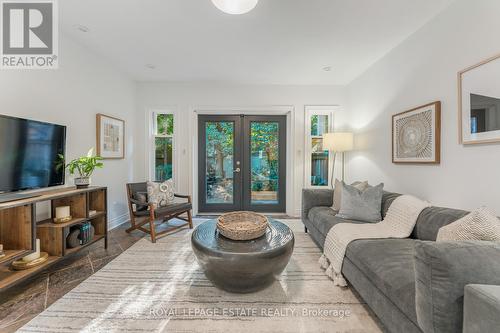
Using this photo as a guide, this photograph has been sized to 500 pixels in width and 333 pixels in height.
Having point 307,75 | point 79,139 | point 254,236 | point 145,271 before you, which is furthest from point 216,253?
point 307,75

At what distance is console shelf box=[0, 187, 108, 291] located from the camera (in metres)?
1.70

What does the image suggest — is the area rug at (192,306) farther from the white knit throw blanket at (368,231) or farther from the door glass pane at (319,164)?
the door glass pane at (319,164)

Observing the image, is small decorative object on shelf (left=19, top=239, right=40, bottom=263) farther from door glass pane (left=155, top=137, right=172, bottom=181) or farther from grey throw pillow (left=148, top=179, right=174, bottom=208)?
door glass pane (left=155, top=137, right=172, bottom=181)

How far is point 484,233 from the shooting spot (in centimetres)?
127

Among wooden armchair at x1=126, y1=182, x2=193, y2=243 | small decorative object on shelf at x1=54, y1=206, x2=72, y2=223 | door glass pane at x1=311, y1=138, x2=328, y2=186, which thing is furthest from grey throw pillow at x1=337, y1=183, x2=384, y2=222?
small decorative object on shelf at x1=54, y1=206, x2=72, y2=223

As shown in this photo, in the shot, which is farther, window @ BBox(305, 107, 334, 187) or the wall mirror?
window @ BBox(305, 107, 334, 187)

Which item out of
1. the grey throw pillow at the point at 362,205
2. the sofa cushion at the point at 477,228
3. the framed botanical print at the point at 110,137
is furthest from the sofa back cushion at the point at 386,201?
the framed botanical print at the point at 110,137

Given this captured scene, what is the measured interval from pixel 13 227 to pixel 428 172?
388cm

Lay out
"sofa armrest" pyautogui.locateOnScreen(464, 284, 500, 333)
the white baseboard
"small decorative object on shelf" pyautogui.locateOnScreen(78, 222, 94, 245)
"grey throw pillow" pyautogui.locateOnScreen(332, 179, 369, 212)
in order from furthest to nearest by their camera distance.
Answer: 1. the white baseboard
2. "grey throw pillow" pyautogui.locateOnScreen(332, 179, 369, 212)
3. "small decorative object on shelf" pyautogui.locateOnScreen(78, 222, 94, 245)
4. "sofa armrest" pyautogui.locateOnScreen(464, 284, 500, 333)

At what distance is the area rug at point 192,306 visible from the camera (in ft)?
4.78

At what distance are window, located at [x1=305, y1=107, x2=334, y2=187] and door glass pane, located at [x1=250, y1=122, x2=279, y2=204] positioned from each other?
67 centimetres

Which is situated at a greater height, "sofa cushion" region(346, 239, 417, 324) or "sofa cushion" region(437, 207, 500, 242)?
"sofa cushion" region(437, 207, 500, 242)

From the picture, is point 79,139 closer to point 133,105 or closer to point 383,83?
point 133,105

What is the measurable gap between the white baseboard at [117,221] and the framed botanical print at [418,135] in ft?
13.8
